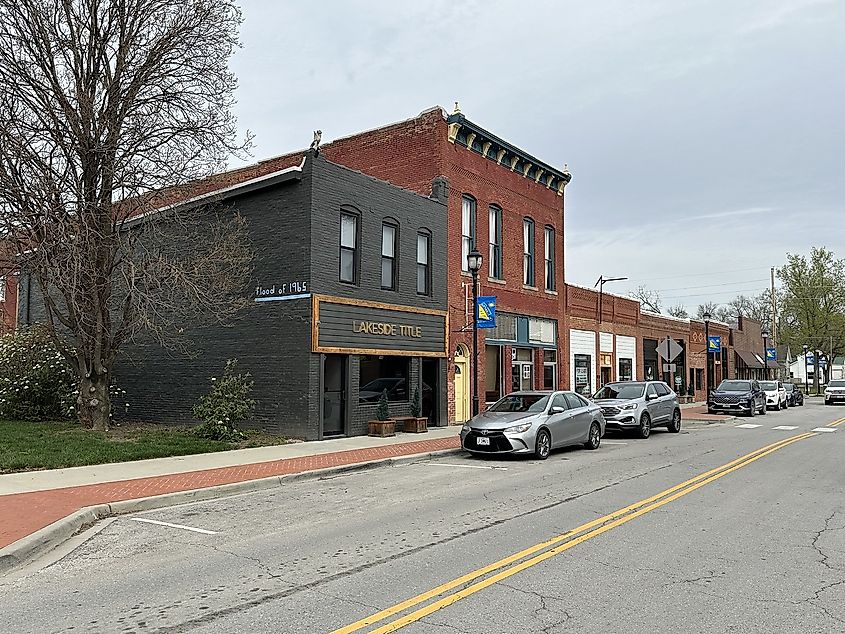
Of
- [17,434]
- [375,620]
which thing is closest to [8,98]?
[17,434]

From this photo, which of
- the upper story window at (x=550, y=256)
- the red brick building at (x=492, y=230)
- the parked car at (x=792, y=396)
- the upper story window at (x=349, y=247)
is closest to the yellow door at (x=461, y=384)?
the red brick building at (x=492, y=230)

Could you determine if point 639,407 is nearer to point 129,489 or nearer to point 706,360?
point 129,489

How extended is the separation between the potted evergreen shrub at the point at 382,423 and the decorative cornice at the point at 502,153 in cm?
934

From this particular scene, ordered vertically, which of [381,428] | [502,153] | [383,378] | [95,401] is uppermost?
[502,153]

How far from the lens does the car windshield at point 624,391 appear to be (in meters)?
22.8

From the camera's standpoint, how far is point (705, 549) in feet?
24.8

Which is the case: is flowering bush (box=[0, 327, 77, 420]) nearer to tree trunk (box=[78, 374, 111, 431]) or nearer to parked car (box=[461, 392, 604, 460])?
tree trunk (box=[78, 374, 111, 431])

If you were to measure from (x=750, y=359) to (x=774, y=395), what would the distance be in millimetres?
20432

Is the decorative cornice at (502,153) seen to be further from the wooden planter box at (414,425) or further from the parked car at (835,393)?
the parked car at (835,393)

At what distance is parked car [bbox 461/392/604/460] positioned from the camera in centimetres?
1541

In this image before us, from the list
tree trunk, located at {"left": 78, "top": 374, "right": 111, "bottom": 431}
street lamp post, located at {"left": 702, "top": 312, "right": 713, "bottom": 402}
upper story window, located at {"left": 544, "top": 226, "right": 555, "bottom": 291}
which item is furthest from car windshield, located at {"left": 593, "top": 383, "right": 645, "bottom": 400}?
street lamp post, located at {"left": 702, "top": 312, "right": 713, "bottom": 402}

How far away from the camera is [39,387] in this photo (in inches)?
827

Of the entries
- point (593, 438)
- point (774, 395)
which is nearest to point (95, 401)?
point (593, 438)

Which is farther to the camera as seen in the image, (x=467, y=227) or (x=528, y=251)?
(x=528, y=251)
